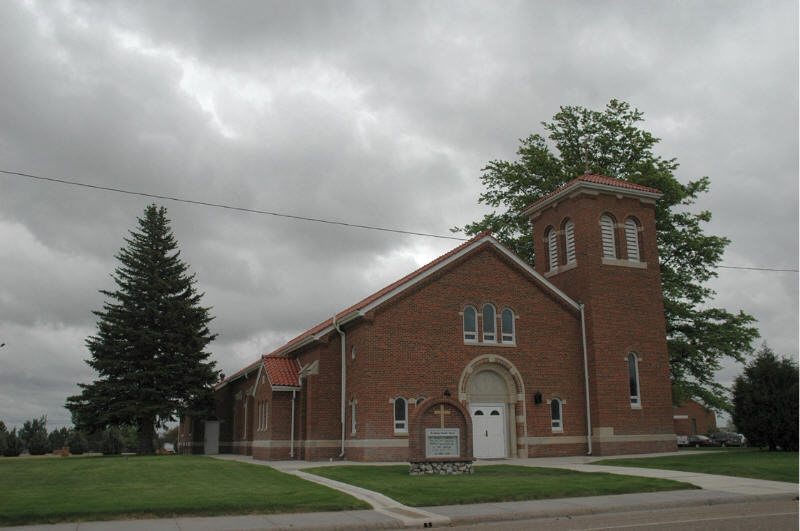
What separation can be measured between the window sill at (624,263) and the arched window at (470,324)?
6.79m

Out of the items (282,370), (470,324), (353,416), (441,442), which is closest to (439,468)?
(441,442)

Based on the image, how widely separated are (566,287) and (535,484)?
16.4 m

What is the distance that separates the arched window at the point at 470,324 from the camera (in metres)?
28.7

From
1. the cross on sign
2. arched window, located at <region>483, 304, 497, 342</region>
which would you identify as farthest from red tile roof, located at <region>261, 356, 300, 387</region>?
the cross on sign

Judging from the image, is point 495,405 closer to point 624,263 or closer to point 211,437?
point 624,263

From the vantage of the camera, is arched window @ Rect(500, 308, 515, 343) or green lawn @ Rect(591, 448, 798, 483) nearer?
green lawn @ Rect(591, 448, 798, 483)

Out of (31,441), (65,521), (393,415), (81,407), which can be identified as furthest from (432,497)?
(31,441)

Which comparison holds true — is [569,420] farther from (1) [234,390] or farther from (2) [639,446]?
(1) [234,390]

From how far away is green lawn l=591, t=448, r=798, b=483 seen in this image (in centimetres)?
1971

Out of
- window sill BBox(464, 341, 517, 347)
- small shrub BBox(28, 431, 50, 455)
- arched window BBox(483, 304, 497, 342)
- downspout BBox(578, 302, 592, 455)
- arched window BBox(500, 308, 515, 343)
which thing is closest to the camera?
window sill BBox(464, 341, 517, 347)

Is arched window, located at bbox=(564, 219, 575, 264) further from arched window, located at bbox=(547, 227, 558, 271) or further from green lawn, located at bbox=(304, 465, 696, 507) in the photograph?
green lawn, located at bbox=(304, 465, 696, 507)

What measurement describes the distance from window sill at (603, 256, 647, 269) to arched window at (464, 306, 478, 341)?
6.79 m

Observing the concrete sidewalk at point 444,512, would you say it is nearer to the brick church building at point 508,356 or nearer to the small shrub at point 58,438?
the brick church building at point 508,356

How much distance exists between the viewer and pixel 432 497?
14883 mm
